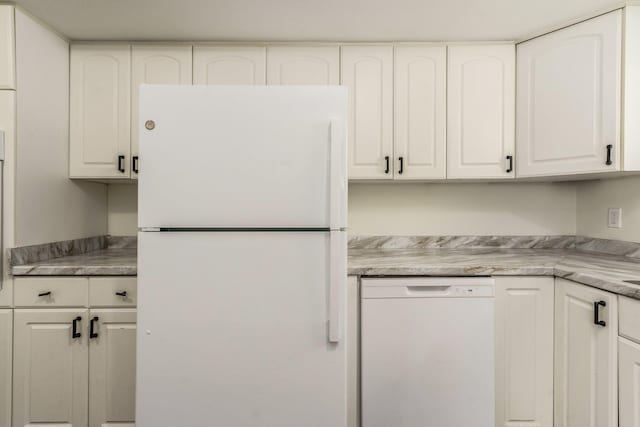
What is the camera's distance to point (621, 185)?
1.98m

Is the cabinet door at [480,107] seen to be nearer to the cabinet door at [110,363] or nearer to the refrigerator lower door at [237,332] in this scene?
the refrigerator lower door at [237,332]

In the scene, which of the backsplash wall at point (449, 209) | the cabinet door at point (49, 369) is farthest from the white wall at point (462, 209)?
the cabinet door at point (49, 369)

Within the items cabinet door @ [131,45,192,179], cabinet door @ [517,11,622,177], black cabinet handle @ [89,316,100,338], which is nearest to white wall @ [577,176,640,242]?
cabinet door @ [517,11,622,177]

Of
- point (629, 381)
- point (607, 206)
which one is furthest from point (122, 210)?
point (607, 206)

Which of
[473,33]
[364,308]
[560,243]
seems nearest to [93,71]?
[364,308]

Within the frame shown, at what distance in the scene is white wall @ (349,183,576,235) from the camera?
2334mm

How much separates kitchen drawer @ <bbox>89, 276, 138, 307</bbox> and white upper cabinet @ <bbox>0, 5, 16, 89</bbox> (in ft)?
3.21

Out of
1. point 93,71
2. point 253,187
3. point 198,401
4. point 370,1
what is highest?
point 370,1

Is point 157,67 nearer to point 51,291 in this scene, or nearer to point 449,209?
point 51,291

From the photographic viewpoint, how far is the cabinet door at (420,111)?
2047 mm

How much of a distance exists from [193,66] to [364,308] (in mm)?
1601

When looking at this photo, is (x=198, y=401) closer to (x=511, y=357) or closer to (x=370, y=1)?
(x=511, y=357)

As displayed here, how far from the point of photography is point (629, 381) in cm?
129

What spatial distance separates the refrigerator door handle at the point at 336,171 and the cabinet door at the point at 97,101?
1.33 m
